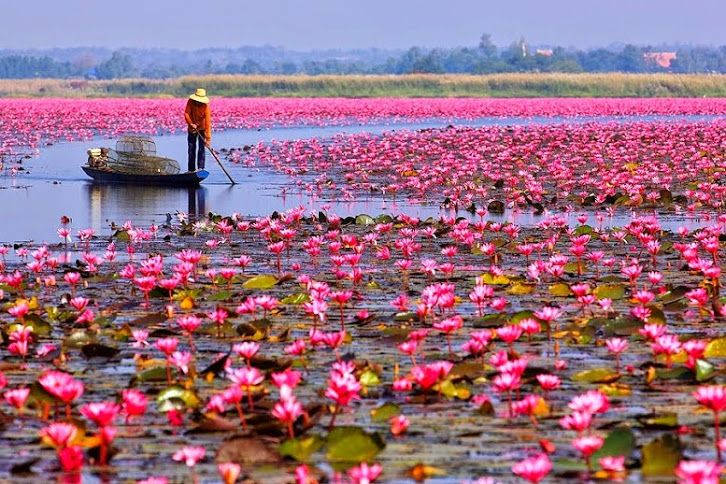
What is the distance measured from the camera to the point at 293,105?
240 feet

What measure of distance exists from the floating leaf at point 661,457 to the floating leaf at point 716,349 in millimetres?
2419

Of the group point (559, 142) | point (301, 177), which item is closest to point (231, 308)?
point (301, 177)

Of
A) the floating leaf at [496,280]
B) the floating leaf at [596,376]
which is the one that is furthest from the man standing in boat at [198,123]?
the floating leaf at [596,376]

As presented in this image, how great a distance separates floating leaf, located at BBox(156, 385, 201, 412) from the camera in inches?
268

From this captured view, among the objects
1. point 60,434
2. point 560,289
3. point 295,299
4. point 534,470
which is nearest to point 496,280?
point 560,289

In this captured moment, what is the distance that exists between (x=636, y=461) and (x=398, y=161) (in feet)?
79.2

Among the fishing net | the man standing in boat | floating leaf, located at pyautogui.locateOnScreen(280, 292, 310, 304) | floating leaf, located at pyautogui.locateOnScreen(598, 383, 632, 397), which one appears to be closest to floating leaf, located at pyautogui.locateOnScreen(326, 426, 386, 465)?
floating leaf, located at pyautogui.locateOnScreen(598, 383, 632, 397)

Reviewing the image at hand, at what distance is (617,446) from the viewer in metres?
5.74

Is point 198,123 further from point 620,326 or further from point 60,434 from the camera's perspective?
point 60,434

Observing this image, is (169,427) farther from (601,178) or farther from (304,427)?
(601,178)

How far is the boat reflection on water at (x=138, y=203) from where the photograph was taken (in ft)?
60.4

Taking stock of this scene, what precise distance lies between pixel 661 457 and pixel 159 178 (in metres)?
18.6

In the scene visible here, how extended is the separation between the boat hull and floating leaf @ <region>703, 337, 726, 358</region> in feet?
52.6

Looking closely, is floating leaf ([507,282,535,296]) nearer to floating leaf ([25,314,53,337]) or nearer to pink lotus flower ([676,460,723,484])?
floating leaf ([25,314,53,337])
